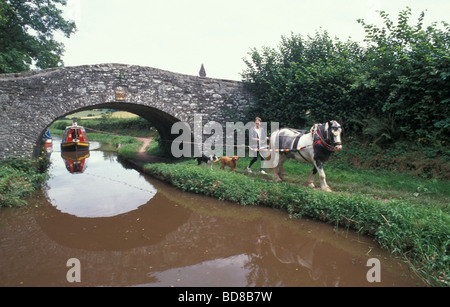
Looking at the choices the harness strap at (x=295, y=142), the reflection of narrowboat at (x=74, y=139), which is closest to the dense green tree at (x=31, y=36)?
the reflection of narrowboat at (x=74, y=139)

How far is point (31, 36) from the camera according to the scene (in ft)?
48.2

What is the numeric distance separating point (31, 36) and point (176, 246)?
50.0 ft

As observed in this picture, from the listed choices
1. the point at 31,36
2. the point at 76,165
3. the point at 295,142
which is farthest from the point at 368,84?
the point at 31,36

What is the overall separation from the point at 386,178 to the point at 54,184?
10.3m

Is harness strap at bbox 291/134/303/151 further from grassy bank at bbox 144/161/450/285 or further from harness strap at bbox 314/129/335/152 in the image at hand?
grassy bank at bbox 144/161/450/285

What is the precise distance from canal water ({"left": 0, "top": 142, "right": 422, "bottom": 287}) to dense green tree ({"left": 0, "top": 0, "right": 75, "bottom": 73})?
8.73m

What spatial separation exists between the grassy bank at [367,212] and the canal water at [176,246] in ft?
0.70

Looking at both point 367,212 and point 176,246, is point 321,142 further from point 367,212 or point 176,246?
point 176,246

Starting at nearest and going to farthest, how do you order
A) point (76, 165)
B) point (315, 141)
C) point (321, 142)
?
point (321, 142)
point (315, 141)
point (76, 165)

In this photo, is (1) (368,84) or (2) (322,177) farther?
(1) (368,84)

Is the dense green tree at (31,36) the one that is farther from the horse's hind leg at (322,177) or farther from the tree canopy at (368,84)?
the horse's hind leg at (322,177)
